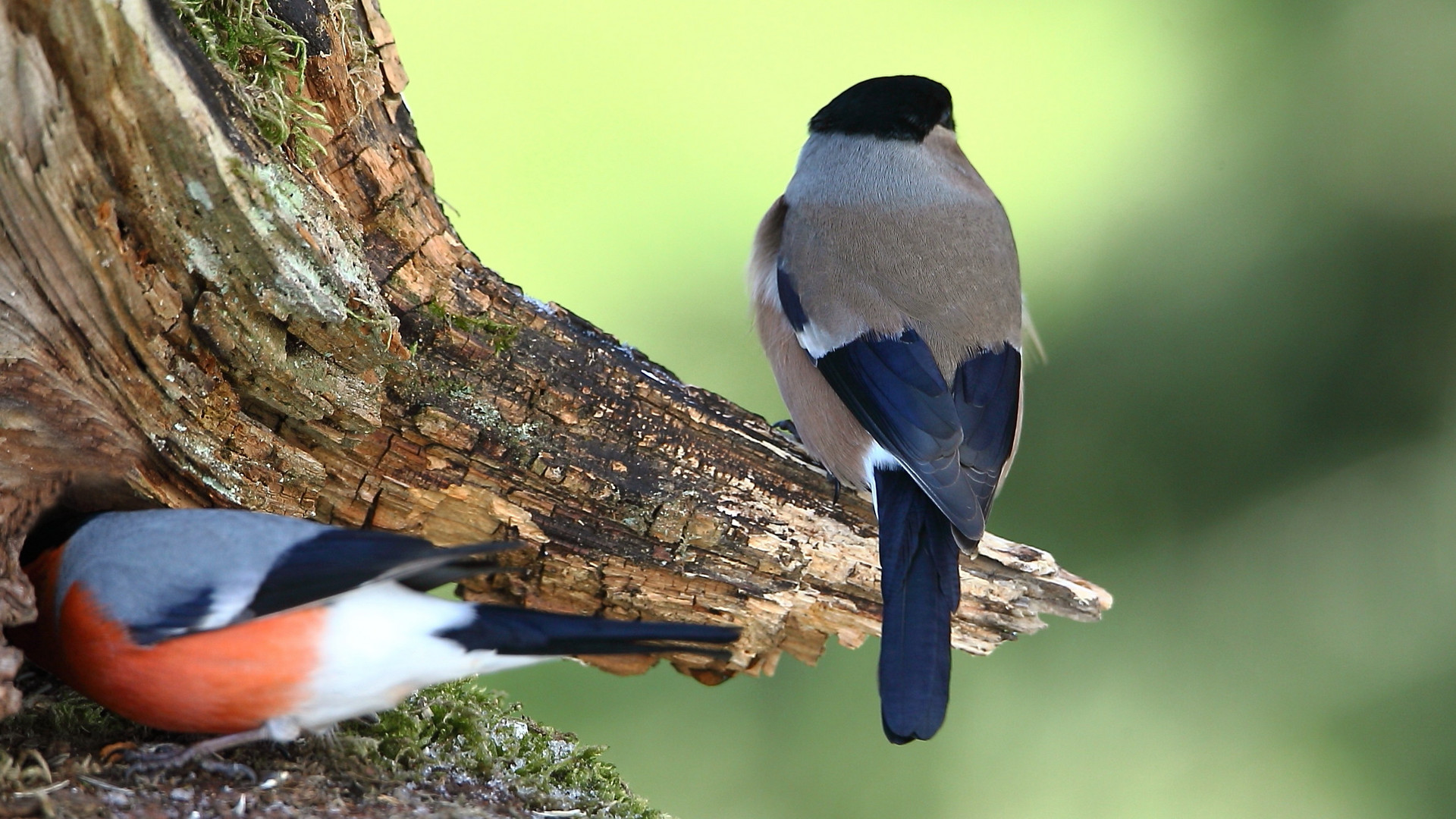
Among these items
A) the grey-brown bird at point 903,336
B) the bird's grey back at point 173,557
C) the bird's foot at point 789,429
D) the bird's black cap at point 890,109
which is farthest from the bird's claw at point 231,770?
the bird's black cap at point 890,109

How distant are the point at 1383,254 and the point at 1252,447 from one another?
2.53ft

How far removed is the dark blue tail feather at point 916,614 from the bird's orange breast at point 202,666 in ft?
3.45

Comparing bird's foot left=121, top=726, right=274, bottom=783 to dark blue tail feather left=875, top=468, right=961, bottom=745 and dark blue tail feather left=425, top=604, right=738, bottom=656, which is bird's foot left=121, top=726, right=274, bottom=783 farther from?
dark blue tail feather left=875, top=468, right=961, bottom=745

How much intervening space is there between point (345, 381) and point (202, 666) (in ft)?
1.84

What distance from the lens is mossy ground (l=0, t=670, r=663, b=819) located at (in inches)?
70.4

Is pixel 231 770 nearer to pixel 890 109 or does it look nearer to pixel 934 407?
pixel 934 407

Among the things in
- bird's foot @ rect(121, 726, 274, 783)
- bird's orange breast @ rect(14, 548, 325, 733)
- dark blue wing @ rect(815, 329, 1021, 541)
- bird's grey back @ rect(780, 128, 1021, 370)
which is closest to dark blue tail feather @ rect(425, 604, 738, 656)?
bird's orange breast @ rect(14, 548, 325, 733)

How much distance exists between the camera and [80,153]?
1.81m

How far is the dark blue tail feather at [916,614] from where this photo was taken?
234 cm

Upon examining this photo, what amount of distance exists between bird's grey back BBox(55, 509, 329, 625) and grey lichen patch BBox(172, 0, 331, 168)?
65 centimetres

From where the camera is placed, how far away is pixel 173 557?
73.9 inches

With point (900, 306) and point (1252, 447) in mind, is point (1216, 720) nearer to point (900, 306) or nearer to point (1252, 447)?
point (1252, 447)

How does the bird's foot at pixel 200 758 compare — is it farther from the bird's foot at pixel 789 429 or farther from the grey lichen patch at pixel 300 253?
the bird's foot at pixel 789 429

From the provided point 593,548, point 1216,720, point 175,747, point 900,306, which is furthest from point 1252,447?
point 175,747
